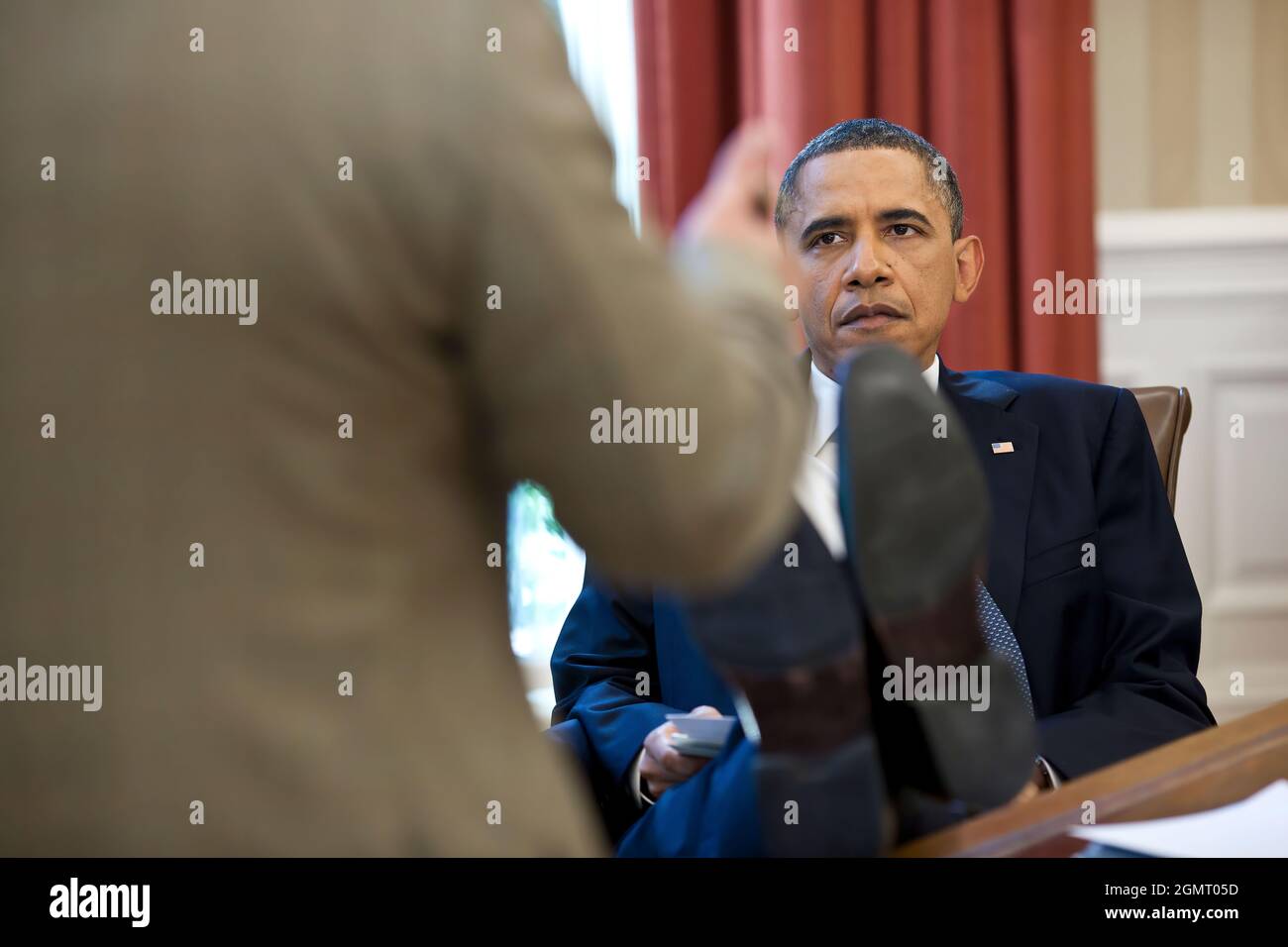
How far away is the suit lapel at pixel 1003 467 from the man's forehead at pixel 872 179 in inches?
8.7

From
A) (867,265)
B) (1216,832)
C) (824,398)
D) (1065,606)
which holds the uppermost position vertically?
(867,265)

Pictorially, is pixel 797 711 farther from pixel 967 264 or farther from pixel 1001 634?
pixel 967 264

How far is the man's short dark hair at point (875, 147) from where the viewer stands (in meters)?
1.37

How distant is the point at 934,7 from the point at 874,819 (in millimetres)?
1706

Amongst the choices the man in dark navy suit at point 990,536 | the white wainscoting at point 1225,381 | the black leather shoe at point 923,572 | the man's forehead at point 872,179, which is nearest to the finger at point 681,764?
the man in dark navy suit at point 990,536

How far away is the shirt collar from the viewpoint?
129cm

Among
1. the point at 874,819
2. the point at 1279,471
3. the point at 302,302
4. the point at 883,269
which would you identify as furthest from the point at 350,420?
the point at 1279,471

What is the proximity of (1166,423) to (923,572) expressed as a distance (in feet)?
2.88

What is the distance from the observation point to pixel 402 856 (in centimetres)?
47

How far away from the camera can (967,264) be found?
59.1 inches

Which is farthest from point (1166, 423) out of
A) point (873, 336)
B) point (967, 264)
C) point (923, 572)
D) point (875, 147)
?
point (923, 572)

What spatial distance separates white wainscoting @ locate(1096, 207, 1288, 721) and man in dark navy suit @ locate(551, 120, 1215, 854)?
2.63 feet
